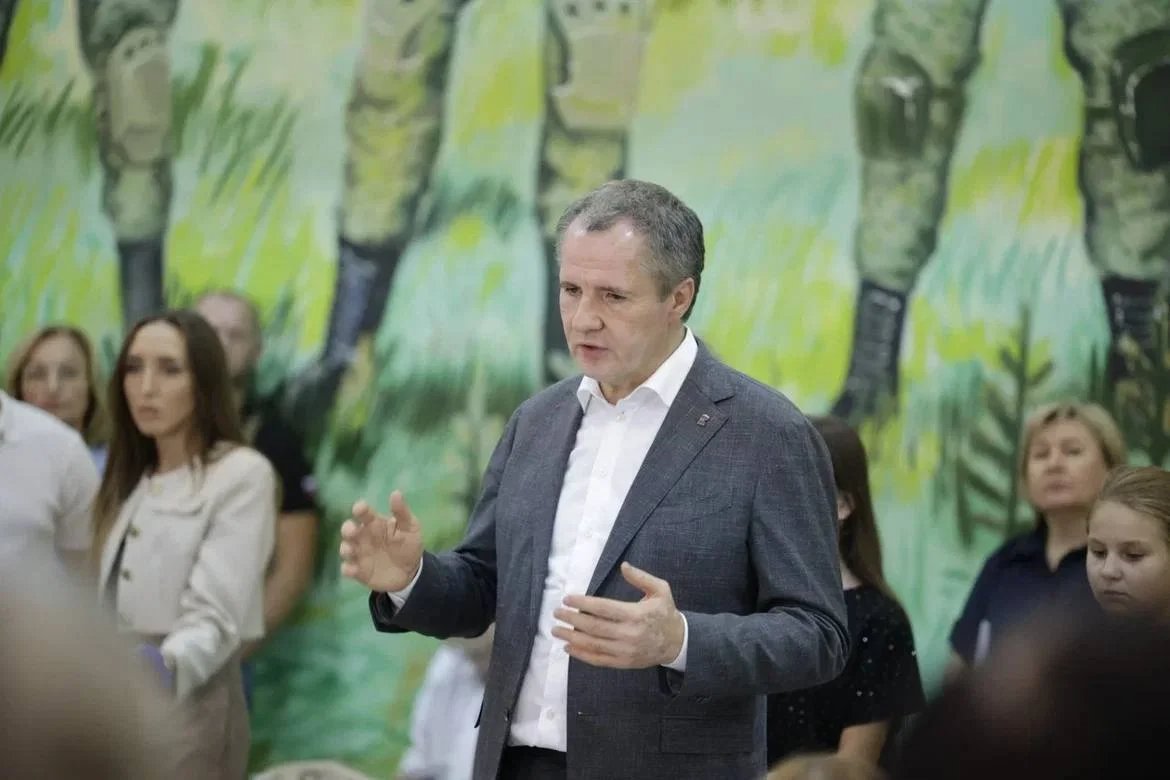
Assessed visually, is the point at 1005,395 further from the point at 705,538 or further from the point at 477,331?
the point at 705,538

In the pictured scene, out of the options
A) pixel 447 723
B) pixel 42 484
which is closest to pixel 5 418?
pixel 42 484

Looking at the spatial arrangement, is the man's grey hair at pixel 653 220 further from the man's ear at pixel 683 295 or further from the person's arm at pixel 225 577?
the person's arm at pixel 225 577

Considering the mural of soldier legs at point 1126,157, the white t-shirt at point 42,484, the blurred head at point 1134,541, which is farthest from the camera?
the mural of soldier legs at point 1126,157

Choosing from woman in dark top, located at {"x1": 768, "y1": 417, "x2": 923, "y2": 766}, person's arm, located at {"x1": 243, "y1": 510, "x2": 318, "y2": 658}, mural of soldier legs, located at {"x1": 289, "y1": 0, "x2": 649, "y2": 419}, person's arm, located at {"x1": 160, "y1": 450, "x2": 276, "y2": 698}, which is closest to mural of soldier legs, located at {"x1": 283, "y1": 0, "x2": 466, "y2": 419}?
mural of soldier legs, located at {"x1": 289, "y1": 0, "x2": 649, "y2": 419}

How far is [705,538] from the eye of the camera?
2416 millimetres

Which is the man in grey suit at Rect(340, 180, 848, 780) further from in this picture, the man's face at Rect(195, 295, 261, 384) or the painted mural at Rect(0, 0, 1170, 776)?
the man's face at Rect(195, 295, 261, 384)

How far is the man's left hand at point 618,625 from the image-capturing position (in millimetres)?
2135

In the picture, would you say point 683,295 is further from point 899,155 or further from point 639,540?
point 899,155

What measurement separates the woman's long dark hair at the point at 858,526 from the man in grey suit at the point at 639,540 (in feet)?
3.28

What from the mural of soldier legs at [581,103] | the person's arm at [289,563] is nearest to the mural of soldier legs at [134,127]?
the person's arm at [289,563]

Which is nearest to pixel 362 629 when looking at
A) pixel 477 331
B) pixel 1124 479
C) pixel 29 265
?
pixel 477 331

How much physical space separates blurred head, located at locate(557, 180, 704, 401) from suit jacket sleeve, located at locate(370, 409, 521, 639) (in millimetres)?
276

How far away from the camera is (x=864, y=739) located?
3.33 meters

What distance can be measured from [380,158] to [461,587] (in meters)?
2.82
